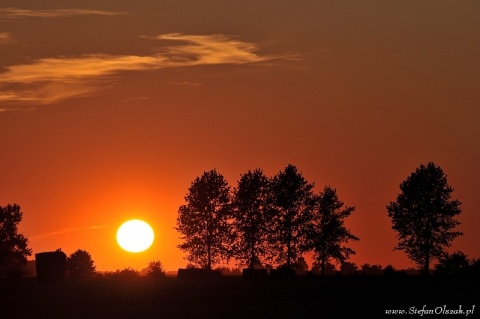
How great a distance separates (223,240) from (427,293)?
60936 mm

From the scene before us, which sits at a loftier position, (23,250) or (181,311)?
(23,250)

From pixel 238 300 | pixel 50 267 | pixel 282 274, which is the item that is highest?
pixel 50 267

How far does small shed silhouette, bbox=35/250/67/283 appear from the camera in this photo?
339ft

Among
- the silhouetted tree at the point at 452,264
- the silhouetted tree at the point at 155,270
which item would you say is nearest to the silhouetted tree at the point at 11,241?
the silhouetted tree at the point at 155,270

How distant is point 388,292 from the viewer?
8044 cm

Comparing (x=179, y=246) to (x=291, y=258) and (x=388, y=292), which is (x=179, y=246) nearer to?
(x=291, y=258)

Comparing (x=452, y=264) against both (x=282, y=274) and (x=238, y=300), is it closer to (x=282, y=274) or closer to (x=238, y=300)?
(x=282, y=274)

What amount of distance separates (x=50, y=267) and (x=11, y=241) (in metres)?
67.7

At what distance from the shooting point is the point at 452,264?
12338cm

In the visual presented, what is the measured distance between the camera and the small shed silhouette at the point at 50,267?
339 ft

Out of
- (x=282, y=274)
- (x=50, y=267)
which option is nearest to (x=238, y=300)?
(x=50, y=267)

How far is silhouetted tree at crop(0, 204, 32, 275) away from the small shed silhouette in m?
64.5

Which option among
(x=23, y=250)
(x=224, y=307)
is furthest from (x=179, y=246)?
(x=224, y=307)

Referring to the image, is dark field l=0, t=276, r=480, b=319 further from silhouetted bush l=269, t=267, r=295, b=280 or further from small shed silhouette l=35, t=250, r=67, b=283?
silhouetted bush l=269, t=267, r=295, b=280
